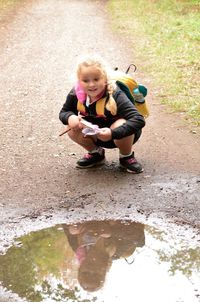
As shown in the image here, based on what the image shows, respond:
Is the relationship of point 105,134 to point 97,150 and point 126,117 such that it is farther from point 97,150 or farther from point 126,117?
point 97,150

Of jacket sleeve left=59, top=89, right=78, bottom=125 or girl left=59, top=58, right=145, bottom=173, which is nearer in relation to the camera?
girl left=59, top=58, right=145, bottom=173

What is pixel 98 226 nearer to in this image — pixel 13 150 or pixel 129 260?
pixel 129 260

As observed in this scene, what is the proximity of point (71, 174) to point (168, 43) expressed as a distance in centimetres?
672

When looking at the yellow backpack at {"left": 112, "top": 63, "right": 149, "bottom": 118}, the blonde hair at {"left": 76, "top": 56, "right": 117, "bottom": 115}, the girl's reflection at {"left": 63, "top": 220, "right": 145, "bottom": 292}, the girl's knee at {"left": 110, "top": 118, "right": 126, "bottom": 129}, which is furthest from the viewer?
the yellow backpack at {"left": 112, "top": 63, "right": 149, "bottom": 118}

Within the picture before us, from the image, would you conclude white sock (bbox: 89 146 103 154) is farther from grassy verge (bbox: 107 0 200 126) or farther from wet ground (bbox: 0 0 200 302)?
grassy verge (bbox: 107 0 200 126)

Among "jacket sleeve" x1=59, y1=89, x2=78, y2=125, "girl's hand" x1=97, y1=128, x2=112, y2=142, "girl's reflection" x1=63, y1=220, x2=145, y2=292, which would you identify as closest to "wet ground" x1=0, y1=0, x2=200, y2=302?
"girl's reflection" x1=63, y1=220, x2=145, y2=292

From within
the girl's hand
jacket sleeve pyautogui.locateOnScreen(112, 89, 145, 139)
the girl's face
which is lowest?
the girl's hand

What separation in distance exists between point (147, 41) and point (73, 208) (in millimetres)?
7697

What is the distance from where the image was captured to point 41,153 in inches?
213

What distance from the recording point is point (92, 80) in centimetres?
434

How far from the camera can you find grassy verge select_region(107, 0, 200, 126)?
727 centimetres

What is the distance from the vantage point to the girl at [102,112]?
4340 mm

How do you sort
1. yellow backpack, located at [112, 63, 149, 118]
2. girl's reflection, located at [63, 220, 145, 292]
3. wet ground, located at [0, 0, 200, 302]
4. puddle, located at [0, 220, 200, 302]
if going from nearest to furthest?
puddle, located at [0, 220, 200, 302] < girl's reflection, located at [63, 220, 145, 292] < wet ground, located at [0, 0, 200, 302] < yellow backpack, located at [112, 63, 149, 118]

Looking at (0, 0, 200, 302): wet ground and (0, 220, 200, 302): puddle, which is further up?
(0, 220, 200, 302): puddle
